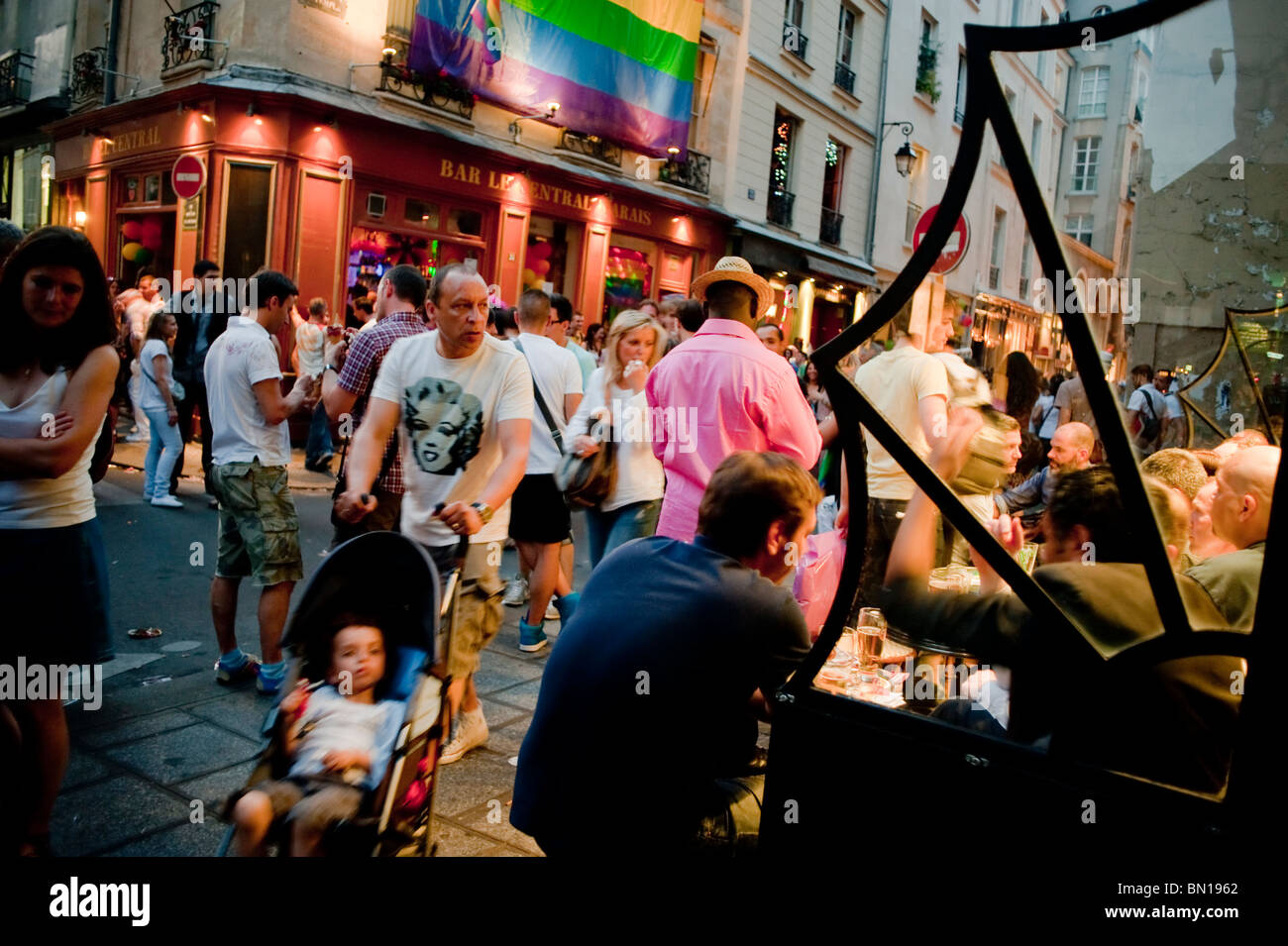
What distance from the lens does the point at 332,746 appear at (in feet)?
7.69

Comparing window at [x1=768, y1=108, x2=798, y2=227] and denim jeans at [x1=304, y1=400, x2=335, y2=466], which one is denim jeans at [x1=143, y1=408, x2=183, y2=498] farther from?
window at [x1=768, y1=108, x2=798, y2=227]

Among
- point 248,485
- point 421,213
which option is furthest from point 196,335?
point 421,213

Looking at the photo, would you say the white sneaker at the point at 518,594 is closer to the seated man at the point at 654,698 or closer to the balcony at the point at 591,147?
the seated man at the point at 654,698

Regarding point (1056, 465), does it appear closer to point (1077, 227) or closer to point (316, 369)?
point (1077, 227)

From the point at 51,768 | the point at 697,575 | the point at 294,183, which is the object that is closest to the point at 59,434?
the point at 51,768

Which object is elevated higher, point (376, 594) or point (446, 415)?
point (446, 415)

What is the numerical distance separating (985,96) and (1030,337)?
2.29ft

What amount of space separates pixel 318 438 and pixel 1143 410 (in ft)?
30.7

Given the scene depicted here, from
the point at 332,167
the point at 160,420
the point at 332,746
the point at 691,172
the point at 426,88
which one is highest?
the point at 691,172

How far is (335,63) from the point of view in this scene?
1175 cm

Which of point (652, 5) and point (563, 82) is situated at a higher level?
point (652, 5)

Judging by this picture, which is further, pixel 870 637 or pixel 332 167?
pixel 332 167

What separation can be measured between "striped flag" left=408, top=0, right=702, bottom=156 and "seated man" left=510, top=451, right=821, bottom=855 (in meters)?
11.8
